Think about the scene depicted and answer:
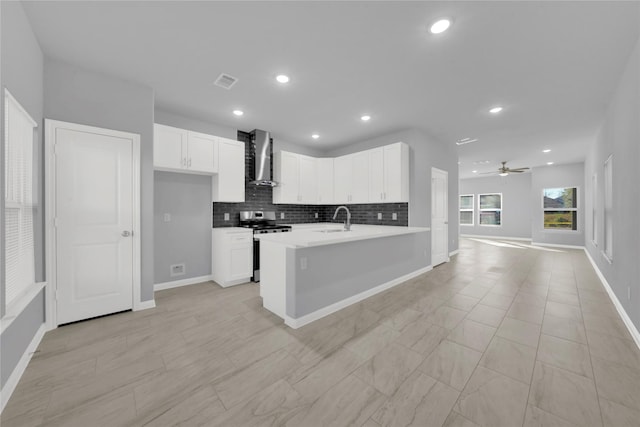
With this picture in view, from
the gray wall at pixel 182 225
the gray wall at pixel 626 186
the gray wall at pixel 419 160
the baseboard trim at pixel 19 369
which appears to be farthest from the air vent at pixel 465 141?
the baseboard trim at pixel 19 369

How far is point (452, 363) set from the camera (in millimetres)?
1940

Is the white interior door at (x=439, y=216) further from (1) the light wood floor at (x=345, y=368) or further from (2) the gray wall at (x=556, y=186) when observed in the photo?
(2) the gray wall at (x=556, y=186)

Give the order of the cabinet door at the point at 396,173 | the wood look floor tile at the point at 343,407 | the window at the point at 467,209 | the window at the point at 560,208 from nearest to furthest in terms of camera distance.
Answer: the wood look floor tile at the point at 343,407 → the cabinet door at the point at 396,173 → the window at the point at 560,208 → the window at the point at 467,209

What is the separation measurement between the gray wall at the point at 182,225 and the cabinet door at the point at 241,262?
0.64 meters

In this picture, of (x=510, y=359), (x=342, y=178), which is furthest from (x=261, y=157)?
(x=510, y=359)

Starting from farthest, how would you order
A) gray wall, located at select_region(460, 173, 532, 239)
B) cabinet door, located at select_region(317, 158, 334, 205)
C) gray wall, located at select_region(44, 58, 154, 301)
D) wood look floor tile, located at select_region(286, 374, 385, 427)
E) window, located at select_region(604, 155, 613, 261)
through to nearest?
gray wall, located at select_region(460, 173, 532, 239), cabinet door, located at select_region(317, 158, 334, 205), window, located at select_region(604, 155, 613, 261), gray wall, located at select_region(44, 58, 154, 301), wood look floor tile, located at select_region(286, 374, 385, 427)

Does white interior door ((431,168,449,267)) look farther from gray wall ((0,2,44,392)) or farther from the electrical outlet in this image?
gray wall ((0,2,44,392))

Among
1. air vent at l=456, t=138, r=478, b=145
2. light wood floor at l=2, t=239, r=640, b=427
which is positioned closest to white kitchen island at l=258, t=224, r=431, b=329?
light wood floor at l=2, t=239, r=640, b=427

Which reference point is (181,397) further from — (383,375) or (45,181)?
(45,181)

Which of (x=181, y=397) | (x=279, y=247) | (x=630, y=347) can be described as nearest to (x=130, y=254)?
(x=279, y=247)

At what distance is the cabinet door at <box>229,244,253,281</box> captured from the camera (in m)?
3.91

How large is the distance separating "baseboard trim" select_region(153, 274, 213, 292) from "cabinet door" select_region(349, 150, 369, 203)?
3.13m

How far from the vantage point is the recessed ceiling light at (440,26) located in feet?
6.46

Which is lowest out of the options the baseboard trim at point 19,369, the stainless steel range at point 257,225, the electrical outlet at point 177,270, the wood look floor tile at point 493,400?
the wood look floor tile at point 493,400
